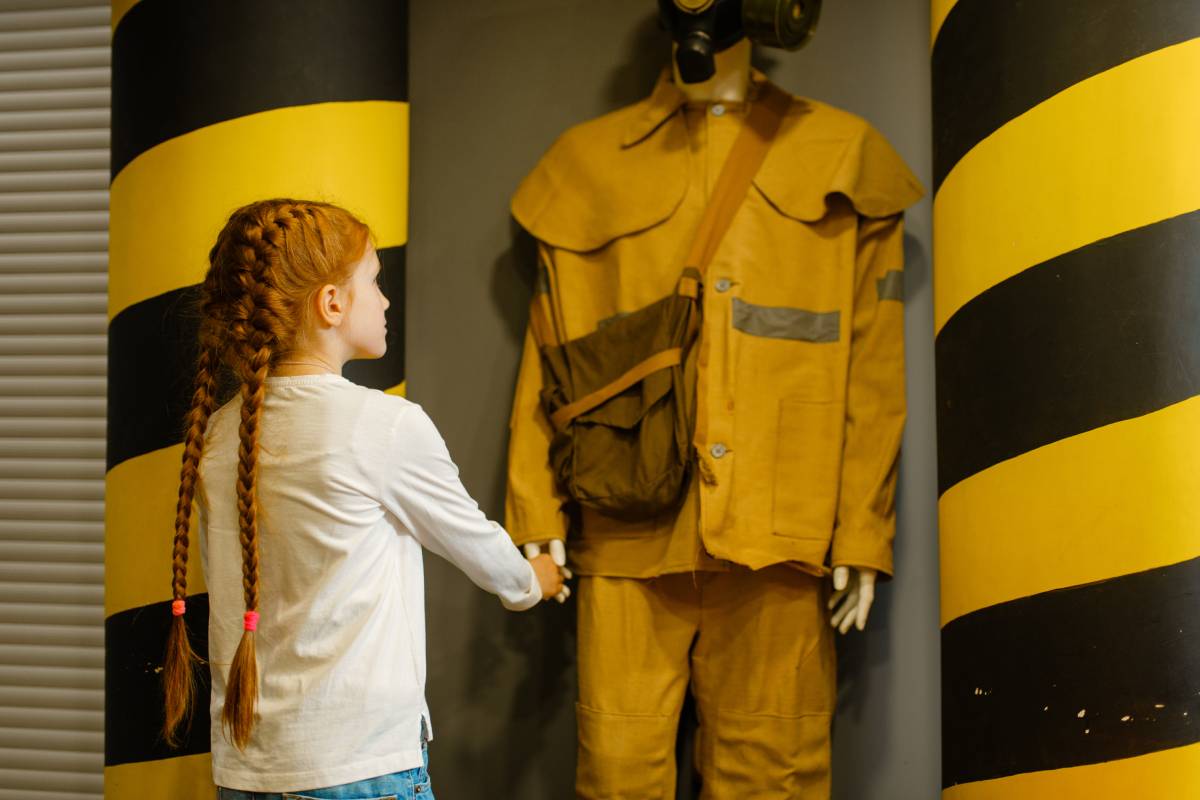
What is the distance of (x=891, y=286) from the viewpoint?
2201 millimetres

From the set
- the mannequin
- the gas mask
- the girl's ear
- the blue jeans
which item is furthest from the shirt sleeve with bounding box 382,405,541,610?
the gas mask

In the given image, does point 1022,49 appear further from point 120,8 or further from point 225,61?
point 120,8

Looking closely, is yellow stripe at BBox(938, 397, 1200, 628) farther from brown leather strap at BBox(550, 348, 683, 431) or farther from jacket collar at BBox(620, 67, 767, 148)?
jacket collar at BBox(620, 67, 767, 148)

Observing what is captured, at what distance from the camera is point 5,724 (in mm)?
2709

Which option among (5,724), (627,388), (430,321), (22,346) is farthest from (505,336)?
(5,724)

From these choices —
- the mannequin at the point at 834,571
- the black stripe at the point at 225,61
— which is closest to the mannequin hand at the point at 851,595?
the mannequin at the point at 834,571

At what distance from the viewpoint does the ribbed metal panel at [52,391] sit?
106 inches

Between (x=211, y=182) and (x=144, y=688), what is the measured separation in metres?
0.81

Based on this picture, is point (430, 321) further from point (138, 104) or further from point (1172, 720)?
point (1172, 720)

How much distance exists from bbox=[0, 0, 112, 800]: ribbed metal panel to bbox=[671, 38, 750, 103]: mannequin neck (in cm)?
137

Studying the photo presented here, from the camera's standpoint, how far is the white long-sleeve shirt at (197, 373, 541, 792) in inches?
54.4

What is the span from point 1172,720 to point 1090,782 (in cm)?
13

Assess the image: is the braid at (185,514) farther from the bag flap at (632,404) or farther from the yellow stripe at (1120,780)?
the yellow stripe at (1120,780)

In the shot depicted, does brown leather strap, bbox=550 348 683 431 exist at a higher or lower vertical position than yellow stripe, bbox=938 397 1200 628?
higher
